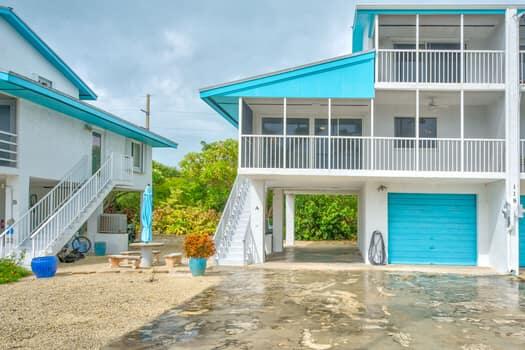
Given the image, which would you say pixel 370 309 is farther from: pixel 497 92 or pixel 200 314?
pixel 497 92

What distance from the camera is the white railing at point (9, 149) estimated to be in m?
15.3

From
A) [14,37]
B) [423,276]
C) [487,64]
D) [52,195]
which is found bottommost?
[423,276]

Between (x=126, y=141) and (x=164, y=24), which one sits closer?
(x=164, y=24)

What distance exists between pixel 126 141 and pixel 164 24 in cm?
652

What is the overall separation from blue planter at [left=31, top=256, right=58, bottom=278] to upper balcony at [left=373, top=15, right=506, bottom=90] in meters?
10.9

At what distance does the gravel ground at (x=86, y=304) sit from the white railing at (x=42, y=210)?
5.58ft

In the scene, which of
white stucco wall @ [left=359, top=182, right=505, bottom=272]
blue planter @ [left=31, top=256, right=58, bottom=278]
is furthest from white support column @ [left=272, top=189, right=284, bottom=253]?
blue planter @ [left=31, top=256, right=58, bottom=278]

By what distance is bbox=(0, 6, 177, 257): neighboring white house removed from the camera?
50.3 feet

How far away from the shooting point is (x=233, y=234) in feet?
57.7

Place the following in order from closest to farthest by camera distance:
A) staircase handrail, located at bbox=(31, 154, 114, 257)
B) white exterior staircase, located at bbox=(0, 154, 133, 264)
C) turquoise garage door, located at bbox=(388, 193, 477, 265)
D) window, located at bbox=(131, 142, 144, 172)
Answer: white exterior staircase, located at bbox=(0, 154, 133, 264), staircase handrail, located at bbox=(31, 154, 114, 257), turquoise garage door, located at bbox=(388, 193, 477, 265), window, located at bbox=(131, 142, 144, 172)

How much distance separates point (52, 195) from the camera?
1745 centimetres

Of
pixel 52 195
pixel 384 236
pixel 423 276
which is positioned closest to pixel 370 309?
pixel 423 276

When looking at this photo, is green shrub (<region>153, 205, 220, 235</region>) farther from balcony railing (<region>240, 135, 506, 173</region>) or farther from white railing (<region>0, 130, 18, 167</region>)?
white railing (<region>0, 130, 18, 167</region>)

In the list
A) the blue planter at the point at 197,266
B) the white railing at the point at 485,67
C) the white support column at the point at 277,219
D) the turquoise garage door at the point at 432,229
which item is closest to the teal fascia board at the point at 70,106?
the white support column at the point at 277,219
